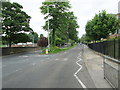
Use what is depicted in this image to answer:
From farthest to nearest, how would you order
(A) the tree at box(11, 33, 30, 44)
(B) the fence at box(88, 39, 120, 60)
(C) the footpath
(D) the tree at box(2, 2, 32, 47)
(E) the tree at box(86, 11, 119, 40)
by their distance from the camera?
(A) the tree at box(11, 33, 30, 44) < (D) the tree at box(2, 2, 32, 47) < (E) the tree at box(86, 11, 119, 40) < (B) the fence at box(88, 39, 120, 60) < (C) the footpath

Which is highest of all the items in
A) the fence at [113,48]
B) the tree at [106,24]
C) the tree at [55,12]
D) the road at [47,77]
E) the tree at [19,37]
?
the tree at [55,12]

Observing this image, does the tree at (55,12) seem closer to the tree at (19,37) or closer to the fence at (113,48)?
the tree at (19,37)

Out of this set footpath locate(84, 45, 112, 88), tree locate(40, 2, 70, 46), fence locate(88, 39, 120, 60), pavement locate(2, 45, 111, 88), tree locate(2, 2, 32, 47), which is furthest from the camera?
tree locate(40, 2, 70, 46)

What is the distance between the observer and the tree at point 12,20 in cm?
2515

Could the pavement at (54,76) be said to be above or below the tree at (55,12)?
below

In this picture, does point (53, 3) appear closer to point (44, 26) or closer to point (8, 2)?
point (44, 26)

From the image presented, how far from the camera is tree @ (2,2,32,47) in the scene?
2515 cm

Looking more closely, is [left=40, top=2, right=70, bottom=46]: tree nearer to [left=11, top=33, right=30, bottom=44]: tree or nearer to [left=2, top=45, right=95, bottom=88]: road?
[left=11, top=33, right=30, bottom=44]: tree

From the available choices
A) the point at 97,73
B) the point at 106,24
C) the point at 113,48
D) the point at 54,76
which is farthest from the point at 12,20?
the point at 97,73

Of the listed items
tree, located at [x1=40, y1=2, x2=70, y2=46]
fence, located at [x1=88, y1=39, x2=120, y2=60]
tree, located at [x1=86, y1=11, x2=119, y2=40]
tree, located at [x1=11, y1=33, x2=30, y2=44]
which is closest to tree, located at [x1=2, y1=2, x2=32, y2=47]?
tree, located at [x1=11, y1=33, x2=30, y2=44]

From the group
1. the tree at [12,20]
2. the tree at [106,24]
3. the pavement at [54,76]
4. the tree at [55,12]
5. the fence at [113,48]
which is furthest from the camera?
the tree at [55,12]

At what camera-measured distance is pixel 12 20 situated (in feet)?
83.0

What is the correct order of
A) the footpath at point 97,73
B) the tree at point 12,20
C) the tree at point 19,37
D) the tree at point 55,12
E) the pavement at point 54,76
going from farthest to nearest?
the tree at point 55,12 → the tree at point 19,37 → the tree at point 12,20 → the pavement at point 54,76 → the footpath at point 97,73

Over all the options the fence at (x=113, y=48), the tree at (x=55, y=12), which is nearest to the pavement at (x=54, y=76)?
the fence at (x=113, y=48)
